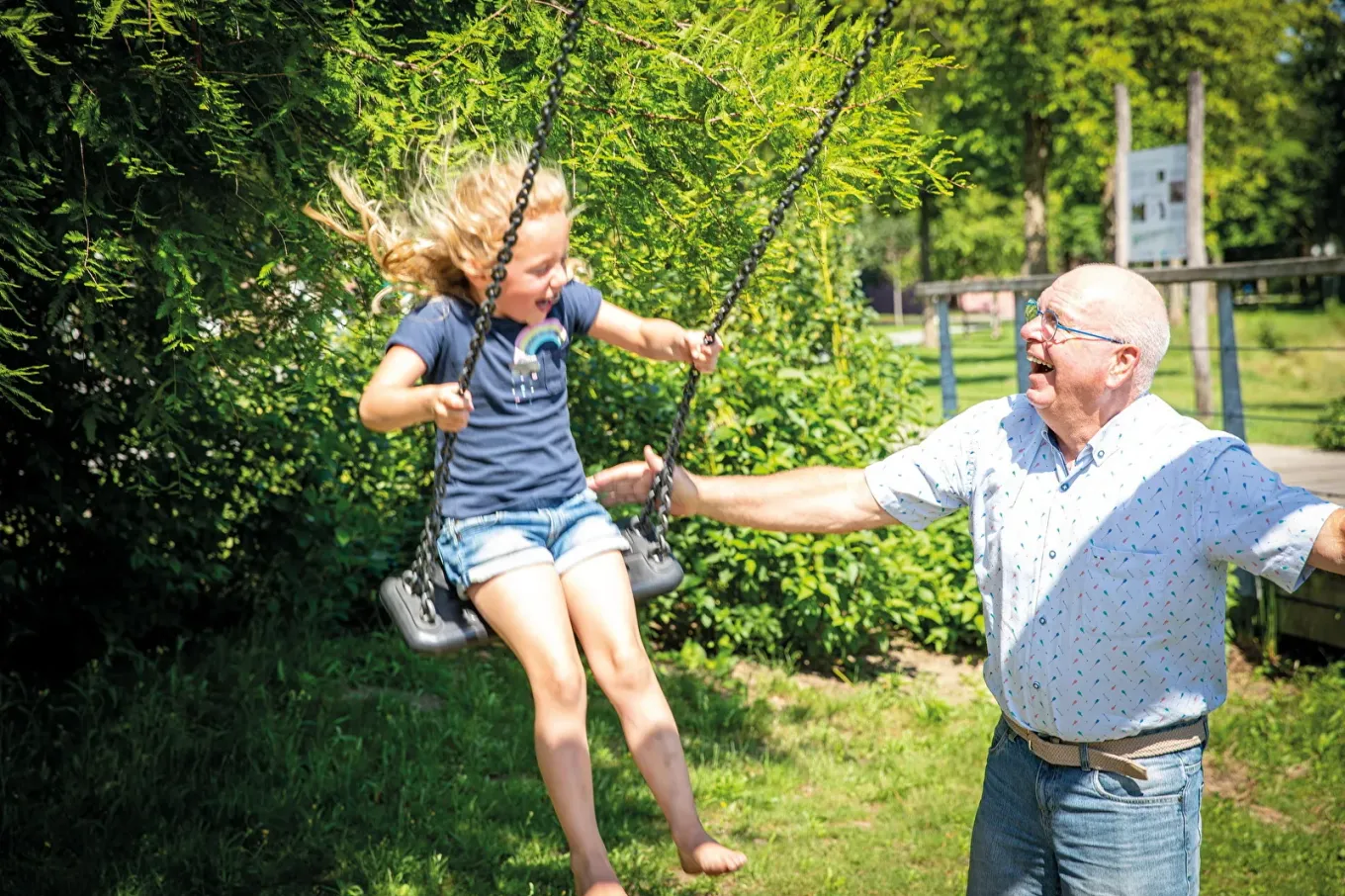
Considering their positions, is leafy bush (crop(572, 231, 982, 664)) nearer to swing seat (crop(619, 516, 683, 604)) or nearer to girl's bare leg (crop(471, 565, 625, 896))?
swing seat (crop(619, 516, 683, 604))

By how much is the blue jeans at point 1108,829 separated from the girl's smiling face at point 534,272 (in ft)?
5.03

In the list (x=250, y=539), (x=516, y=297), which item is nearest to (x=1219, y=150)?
(x=250, y=539)

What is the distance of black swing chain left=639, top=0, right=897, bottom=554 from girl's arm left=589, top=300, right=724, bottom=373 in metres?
0.11

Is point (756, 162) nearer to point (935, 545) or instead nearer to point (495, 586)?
point (495, 586)

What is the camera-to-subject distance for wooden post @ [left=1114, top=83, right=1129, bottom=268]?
14223mm

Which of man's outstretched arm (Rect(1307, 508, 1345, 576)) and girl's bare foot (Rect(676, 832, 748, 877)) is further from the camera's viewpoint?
girl's bare foot (Rect(676, 832, 748, 877))

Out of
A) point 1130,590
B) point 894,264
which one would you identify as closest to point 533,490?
point 1130,590

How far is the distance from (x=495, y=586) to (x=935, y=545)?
409 cm

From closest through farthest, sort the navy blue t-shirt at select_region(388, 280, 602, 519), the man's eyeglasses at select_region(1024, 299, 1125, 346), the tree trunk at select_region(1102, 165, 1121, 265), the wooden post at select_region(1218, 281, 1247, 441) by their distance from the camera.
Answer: the man's eyeglasses at select_region(1024, 299, 1125, 346)
the navy blue t-shirt at select_region(388, 280, 602, 519)
the wooden post at select_region(1218, 281, 1247, 441)
the tree trunk at select_region(1102, 165, 1121, 265)

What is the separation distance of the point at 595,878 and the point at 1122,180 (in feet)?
44.2

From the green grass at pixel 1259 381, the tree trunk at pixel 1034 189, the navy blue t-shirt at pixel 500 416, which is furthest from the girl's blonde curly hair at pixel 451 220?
the tree trunk at pixel 1034 189

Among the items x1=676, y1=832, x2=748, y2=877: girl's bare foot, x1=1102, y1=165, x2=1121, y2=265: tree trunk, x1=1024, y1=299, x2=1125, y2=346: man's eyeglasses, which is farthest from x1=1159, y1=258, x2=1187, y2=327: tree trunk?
x1=676, y1=832, x2=748, y2=877: girl's bare foot

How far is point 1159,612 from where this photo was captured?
2773mm

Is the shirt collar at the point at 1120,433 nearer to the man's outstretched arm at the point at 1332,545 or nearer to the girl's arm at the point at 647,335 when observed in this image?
the man's outstretched arm at the point at 1332,545
